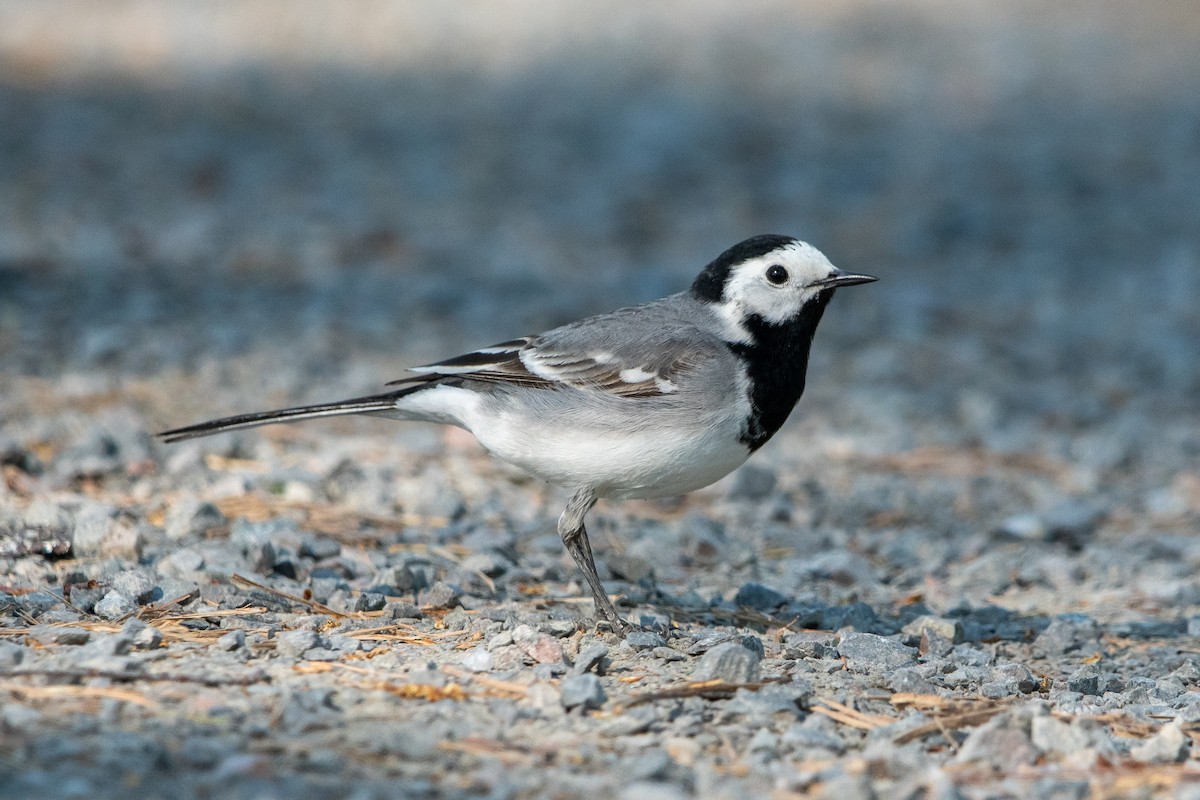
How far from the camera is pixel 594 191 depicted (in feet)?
38.4

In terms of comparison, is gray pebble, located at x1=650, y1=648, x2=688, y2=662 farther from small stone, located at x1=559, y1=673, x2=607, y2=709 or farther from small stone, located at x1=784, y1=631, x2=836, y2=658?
small stone, located at x1=559, y1=673, x2=607, y2=709

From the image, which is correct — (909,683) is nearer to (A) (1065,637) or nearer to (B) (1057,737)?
(B) (1057,737)

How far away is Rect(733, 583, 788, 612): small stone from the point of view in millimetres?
5117

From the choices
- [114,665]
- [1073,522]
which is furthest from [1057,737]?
[1073,522]

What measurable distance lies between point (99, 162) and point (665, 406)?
872cm

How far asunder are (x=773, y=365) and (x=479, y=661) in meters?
1.70

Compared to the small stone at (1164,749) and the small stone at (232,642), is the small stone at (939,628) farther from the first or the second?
the small stone at (232,642)

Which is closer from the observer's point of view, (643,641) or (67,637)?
(67,637)

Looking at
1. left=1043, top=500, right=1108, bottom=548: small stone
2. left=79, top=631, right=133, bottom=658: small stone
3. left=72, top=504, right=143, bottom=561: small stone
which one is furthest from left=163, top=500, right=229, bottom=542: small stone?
left=1043, top=500, right=1108, bottom=548: small stone

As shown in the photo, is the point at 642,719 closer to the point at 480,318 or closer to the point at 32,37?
the point at 480,318

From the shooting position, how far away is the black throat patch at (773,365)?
4.82 meters

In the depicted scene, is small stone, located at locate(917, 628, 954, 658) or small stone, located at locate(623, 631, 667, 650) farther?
small stone, located at locate(917, 628, 954, 658)

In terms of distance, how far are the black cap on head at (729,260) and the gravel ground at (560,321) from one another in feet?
3.82

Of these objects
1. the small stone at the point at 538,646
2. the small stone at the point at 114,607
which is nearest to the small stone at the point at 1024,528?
the small stone at the point at 538,646
